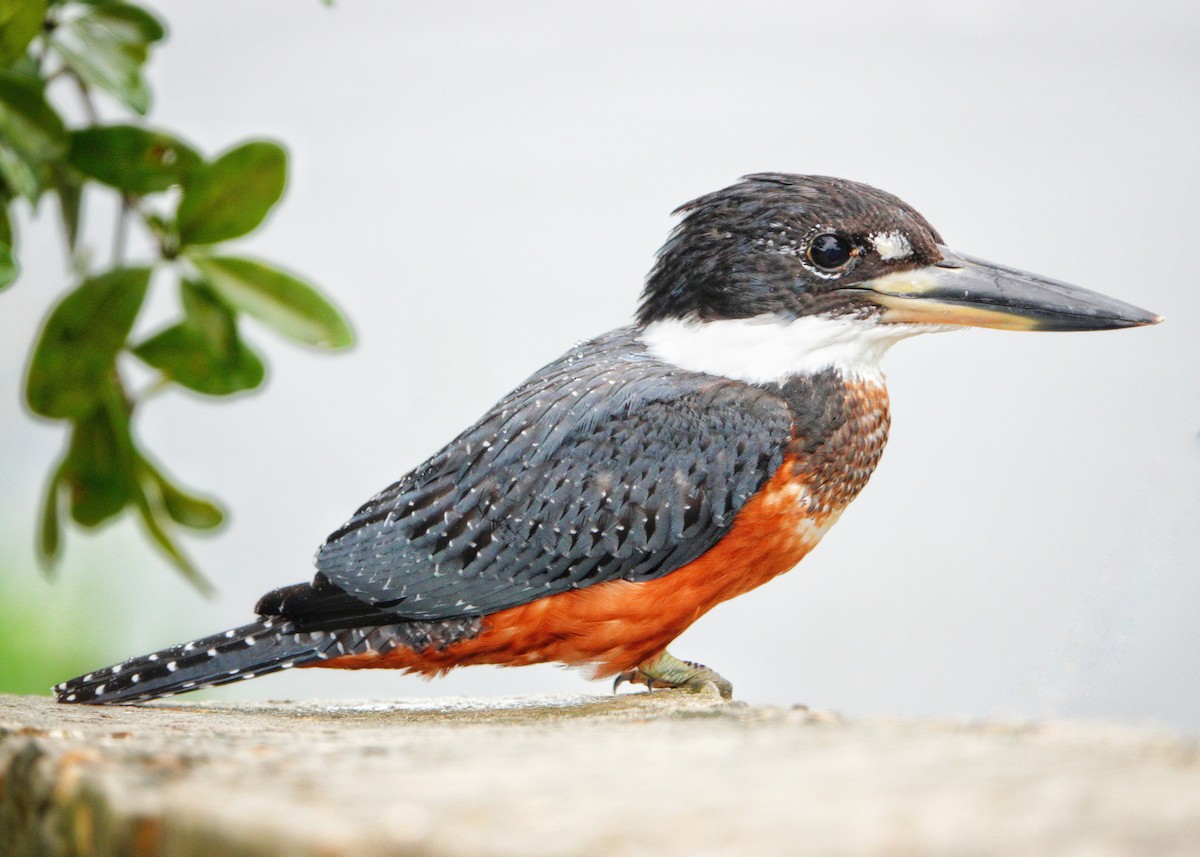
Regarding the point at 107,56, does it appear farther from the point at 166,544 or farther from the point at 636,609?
the point at 636,609

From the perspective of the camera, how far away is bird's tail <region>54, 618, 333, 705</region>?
266 centimetres

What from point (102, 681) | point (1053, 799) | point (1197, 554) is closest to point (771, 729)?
point (1053, 799)

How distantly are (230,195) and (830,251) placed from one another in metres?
1.35

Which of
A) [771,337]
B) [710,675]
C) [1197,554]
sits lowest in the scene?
[710,675]

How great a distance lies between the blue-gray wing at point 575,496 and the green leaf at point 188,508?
51 cm

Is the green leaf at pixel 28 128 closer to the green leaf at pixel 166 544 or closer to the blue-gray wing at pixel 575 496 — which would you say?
the green leaf at pixel 166 544

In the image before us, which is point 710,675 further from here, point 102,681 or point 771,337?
point 102,681

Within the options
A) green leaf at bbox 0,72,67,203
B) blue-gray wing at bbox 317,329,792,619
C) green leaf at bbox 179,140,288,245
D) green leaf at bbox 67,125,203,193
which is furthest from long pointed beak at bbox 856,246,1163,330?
green leaf at bbox 0,72,67,203

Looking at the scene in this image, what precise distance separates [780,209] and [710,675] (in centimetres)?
111

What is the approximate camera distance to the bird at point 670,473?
8.51 feet

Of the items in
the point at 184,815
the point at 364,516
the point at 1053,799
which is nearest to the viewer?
the point at 1053,799

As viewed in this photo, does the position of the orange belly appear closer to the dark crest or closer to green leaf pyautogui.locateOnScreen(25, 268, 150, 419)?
the dark crest

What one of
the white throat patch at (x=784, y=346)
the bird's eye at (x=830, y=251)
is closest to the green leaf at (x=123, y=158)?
the white throat patch at (x=784, y=346)

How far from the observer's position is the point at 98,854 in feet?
4.38
